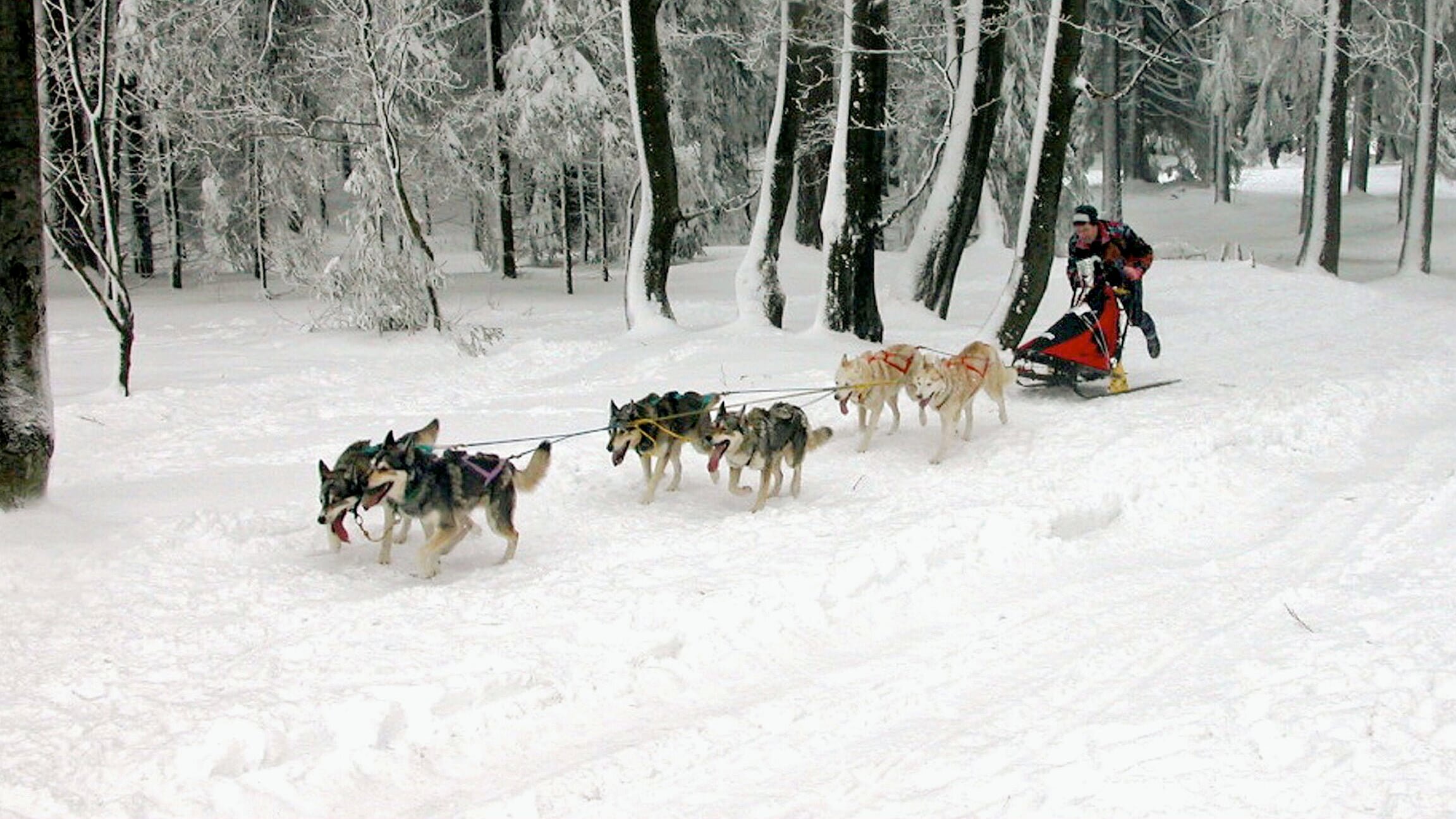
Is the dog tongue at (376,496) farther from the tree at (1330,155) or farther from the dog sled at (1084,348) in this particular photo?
the tree at (1330,155)

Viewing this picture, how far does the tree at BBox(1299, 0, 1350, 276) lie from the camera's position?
2511 centimetres

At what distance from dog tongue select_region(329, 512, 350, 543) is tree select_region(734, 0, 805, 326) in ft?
30.0

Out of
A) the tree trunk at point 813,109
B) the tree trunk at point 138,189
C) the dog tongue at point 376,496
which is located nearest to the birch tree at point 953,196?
the tree trunk at point 813,109

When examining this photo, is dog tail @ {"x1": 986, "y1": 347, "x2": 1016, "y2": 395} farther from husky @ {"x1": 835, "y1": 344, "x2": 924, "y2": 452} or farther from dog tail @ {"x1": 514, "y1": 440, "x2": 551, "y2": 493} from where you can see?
dog tail @ {"x1": 514, "y1": 440, "x2": 551, "y2": 493}

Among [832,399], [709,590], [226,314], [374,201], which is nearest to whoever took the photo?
[709,590]

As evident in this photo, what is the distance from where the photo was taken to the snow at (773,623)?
428cm

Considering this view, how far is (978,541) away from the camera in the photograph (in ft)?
23.9

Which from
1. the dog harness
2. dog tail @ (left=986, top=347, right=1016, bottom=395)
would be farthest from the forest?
dog tail @ (left=986, top=347, right=1016, bottom=395)

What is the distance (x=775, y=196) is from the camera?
1631cm

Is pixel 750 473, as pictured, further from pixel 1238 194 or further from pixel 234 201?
pixel 1238 194

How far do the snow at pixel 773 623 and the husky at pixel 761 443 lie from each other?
345 mm

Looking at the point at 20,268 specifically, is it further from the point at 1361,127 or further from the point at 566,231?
the point at 1361,127

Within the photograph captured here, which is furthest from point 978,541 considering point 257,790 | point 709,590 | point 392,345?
point 392,345

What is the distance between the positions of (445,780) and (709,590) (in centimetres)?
216
